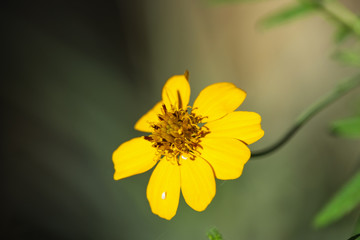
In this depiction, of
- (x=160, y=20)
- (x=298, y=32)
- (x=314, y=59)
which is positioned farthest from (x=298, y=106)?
(x=160, y=20)

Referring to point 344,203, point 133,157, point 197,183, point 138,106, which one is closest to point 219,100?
point 197,183

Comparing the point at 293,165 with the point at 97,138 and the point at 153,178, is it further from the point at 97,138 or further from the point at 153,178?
the point at 153,178

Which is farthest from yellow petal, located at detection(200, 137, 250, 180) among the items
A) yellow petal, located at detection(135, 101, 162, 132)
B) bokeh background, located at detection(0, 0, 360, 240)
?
bokeh background, located at detection(0, 0, 360, 240)

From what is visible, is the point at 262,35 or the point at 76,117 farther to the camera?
the point at 262,35

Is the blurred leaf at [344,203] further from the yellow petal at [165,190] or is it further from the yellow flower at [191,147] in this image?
the yellow petal at [165,190]

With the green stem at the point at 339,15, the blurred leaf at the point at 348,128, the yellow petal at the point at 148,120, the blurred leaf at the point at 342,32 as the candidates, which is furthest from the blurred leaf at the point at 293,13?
the yellow petal at the point at 148,120

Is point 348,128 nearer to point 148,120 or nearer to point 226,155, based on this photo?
point 226,155

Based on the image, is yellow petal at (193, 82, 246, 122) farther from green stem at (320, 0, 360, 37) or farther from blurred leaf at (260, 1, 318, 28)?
green stem at (320, 0, 360, 37)
